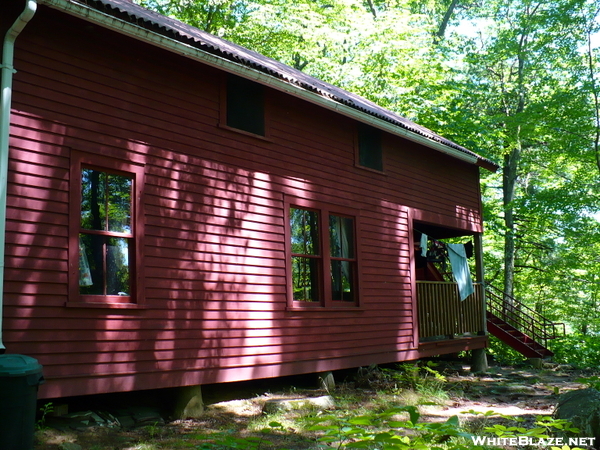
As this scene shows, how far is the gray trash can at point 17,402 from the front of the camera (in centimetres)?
562

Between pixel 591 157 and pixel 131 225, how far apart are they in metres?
18.1

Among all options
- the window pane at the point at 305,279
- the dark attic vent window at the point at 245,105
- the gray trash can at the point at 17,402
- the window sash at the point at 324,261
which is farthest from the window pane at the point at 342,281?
the gray trash can at the point at 17,402

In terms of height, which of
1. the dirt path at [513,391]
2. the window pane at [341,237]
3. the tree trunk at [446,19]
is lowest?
the dirt path at [513,391]

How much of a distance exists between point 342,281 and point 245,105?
3.75 m

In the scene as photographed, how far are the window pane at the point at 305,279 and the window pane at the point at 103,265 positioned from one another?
3.36 metres

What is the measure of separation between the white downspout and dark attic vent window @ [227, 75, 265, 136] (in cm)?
340

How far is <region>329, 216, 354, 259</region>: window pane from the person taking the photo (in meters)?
11.3

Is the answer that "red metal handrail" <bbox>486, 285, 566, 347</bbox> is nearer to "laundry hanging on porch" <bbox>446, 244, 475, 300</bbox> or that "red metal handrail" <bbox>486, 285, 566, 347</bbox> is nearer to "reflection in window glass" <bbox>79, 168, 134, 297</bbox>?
"laundry hanging on porch" <bbox>446, 244, 475, 300</bbox>

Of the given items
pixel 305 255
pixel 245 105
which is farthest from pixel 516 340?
pixel 245 105

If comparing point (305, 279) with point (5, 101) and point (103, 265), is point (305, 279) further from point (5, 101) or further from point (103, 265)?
point (5, 101)

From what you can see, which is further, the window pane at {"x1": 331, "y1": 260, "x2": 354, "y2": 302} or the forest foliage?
the forest foliage

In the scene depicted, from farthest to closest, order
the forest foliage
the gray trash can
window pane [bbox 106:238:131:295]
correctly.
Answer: the forest foliage < window pane [bbox 106:238:131:295] < the gray trash can

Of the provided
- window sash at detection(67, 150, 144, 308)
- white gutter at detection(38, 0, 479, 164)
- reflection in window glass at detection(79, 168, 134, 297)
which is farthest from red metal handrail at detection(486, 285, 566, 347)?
reflection in window glass at detection(79, 168, 134, 297)

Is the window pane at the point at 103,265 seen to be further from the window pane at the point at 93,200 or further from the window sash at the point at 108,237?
the window pane at the point at 93,200
